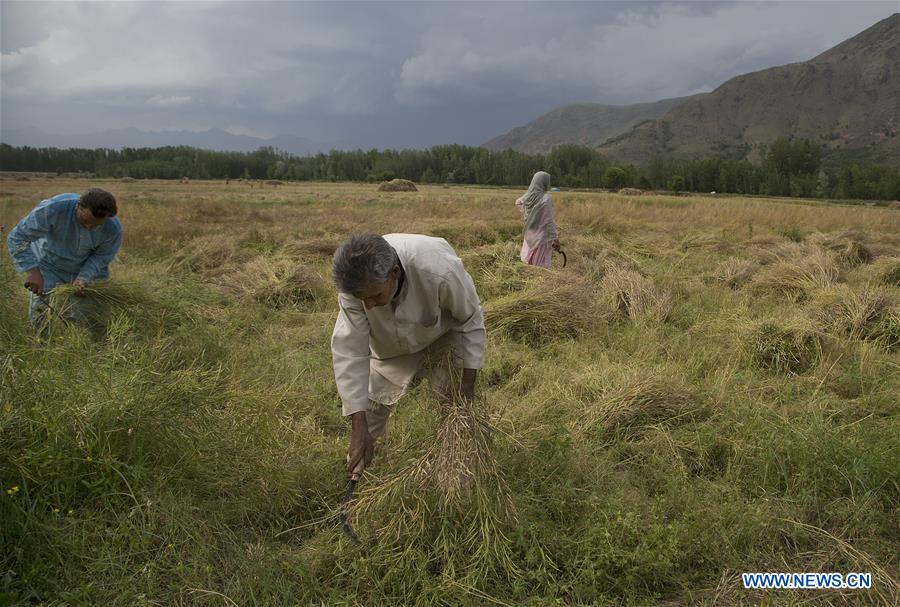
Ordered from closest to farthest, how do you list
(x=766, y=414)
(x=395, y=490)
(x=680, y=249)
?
1. (x=395, y=490)
2. (x=766, y=414)
3. (x=680, y=249)

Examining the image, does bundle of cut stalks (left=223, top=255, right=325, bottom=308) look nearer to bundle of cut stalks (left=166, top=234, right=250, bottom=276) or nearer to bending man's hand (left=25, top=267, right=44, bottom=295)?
bundle of cut stalks (left=166, top=234, right=250, bottom=276)

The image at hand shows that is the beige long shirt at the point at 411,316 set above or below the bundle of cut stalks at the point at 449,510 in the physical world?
above

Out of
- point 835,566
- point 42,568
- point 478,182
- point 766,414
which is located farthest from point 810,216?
point 478,182

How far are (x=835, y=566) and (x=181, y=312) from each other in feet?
15.1

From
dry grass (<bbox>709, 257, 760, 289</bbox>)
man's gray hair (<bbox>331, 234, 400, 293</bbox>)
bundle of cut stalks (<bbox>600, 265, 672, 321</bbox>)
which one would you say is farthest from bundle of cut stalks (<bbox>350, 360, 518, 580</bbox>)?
dry grass (<bbox>709, 257, 760, 289</bbox>)

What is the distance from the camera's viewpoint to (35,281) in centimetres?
356

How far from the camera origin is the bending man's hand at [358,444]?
2.13 meters

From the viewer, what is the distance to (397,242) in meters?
2.17

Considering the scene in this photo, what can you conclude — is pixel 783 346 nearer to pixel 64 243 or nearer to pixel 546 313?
pixel 546 313

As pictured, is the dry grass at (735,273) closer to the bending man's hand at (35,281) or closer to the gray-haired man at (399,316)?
the gray-haired man at (399,316)

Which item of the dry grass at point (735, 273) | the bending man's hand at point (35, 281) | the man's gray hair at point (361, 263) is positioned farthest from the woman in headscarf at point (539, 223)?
the man's gray hair at point (361, 263)

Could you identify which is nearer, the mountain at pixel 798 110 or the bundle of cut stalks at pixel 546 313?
the bundle of cut stalks at pixel 546 313

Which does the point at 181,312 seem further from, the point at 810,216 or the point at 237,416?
the point at 810,216

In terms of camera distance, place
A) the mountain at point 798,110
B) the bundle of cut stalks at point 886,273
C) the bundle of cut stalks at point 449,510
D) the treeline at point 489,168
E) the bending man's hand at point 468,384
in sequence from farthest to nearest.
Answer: the mountain at point 798,110 < the treeline at point 489,168 < the bundle of cut stalks at point 886,273 < the bending man's hand at point 468,384 < the bundle of cut stalks at point 449,510
